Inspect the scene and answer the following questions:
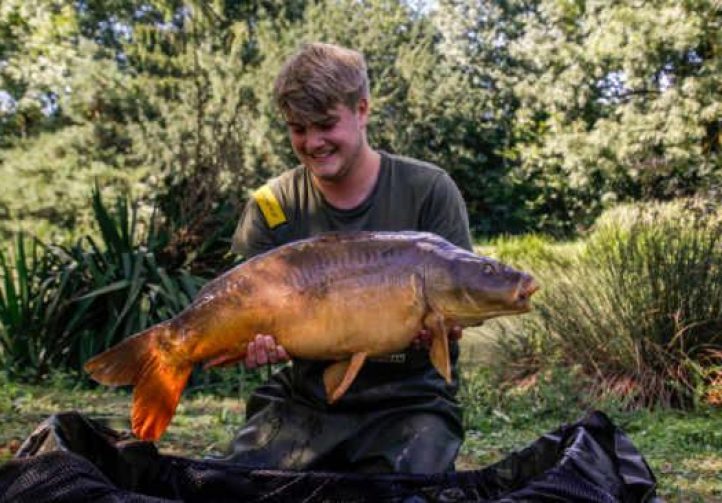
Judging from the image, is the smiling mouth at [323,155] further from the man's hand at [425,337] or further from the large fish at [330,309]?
the man's hand at [425,337]

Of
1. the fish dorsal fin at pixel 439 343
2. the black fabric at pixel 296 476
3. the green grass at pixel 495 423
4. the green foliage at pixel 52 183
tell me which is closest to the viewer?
the black fabric at pixel 296 476

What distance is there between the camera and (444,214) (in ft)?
8.41

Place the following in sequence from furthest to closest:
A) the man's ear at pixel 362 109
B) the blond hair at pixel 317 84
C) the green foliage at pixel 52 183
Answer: the green foliage at pixel 52 183, the man's ear at pixel 362 109, the blond hair at pixel 317 84

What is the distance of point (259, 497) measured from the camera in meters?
2.44

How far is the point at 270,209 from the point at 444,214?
1.67ft

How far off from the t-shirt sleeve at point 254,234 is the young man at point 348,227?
16 mm

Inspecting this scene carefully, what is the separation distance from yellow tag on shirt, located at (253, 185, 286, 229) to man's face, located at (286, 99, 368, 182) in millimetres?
219

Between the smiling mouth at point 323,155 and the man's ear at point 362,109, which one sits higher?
the man's ear at point 362,109

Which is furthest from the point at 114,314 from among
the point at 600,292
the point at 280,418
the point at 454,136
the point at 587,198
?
the point at 454,136

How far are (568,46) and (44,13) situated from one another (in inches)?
468

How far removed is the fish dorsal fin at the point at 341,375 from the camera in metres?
2.14

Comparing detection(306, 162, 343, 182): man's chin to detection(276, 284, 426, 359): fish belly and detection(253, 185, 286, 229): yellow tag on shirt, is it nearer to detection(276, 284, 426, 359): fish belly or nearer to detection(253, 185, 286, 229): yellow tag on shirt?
detection(253, 185, 286, 229): yellow tag on shirt

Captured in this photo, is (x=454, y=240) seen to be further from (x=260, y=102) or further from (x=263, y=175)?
(x=260, y=102)

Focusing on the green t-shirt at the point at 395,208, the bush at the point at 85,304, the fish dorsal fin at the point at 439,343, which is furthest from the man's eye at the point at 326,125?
the bush at the point at 85,304
